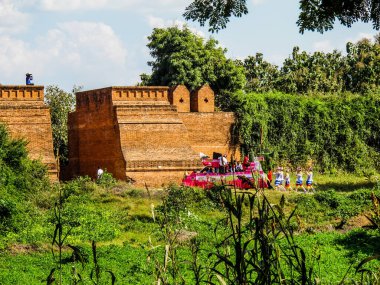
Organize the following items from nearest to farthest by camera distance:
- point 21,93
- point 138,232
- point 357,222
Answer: point 138,232, point 357,222, point 21,93

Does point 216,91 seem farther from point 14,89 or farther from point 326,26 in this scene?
point 326,26

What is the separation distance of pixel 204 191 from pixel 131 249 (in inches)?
177

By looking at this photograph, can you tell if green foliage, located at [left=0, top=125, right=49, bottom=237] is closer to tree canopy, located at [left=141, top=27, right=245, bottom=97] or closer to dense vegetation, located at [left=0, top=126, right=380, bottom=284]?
dense vegetation, located at [left=0, top=126, right=380, bottom=284]

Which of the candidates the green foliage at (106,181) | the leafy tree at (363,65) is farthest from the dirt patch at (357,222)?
the leafy tree at (363,65)

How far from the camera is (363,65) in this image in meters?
35.3

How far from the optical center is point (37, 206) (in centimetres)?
1752

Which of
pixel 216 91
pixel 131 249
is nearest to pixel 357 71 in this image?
pixel 216 91

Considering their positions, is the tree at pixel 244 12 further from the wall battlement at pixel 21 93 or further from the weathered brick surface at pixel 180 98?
the weathered brick surface at pixel 180 98

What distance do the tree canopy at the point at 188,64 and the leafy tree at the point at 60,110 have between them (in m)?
3.95

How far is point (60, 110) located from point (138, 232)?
48.3 feet

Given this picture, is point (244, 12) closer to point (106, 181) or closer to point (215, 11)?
point (215, 11)

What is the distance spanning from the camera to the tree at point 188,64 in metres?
31.6

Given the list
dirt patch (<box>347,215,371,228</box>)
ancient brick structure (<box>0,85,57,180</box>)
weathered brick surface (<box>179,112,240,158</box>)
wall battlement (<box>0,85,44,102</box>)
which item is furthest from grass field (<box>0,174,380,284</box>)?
weathered brick surface (<box>179,112,240,158</box>)

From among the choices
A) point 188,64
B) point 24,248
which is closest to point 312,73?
point 188,64
